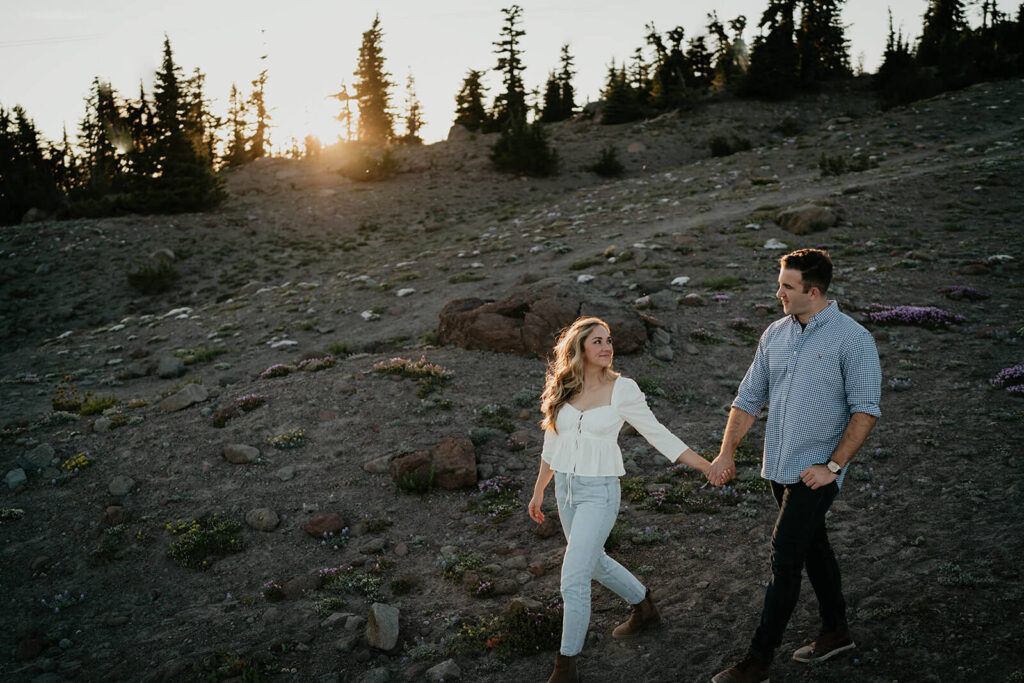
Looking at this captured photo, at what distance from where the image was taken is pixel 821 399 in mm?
3723

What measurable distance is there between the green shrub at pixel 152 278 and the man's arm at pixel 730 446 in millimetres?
24962

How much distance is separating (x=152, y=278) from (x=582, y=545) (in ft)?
80.4

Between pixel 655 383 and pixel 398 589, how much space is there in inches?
234

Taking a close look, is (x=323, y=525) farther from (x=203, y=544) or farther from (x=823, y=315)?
(x=823, y=315)

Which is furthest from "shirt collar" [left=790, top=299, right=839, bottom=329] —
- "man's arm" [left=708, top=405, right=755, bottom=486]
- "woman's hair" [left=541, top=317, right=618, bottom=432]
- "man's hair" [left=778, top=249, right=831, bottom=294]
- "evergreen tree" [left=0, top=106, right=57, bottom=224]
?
"evergreen tree" [left=0, top=106, right=57, bottom=224]

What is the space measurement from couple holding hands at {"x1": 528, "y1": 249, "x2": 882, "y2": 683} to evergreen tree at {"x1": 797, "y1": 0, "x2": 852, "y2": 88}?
5393 centimetres

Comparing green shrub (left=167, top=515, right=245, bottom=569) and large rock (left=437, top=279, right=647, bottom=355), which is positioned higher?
large rock (left=437, top=279, right=647, bottom=355)

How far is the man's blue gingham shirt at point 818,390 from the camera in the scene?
11.8 ft

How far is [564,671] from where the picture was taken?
414cm

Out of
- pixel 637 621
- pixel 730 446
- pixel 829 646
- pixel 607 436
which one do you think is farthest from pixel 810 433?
pixel 637 621

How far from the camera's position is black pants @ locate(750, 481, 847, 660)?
367 cm

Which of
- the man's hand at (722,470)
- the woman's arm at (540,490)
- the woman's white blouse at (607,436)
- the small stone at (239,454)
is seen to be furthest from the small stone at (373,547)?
the man's hand at (722,470)

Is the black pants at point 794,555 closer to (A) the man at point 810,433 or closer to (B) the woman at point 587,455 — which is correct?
(A) the man at point 810,433

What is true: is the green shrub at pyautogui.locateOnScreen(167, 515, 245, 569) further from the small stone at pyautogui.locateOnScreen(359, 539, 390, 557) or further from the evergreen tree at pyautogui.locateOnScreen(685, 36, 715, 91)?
the evergreen tree at pyautogui.locateOnScreen(685, 36, 715, 91)
